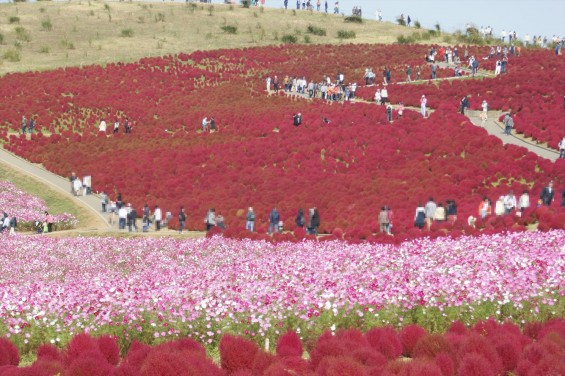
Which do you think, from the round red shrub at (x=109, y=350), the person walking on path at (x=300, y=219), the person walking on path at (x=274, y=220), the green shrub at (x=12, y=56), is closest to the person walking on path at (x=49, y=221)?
the person walking on path at (x=274, y=220)

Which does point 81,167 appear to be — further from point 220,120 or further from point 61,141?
point 220,120

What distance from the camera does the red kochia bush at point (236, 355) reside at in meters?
9.83

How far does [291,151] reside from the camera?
4281cm

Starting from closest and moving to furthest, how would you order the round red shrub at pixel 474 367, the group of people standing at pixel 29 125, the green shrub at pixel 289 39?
the round red shrub at pixel 474 367
the group of people standing at pixel 29 125
the green shrub at pixel 289 39

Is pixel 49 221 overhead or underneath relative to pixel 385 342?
underneath

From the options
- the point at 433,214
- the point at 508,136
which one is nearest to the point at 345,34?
the point at 508,136

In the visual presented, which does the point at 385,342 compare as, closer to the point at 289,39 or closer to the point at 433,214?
the point at 433,214

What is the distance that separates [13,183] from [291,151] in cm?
1515

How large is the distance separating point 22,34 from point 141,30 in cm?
1314

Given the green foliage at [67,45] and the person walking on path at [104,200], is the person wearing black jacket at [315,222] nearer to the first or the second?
the person walking on path at [104,200]

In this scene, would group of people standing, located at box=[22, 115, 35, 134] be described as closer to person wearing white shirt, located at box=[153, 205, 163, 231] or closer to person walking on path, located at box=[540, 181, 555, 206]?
person wearing white shirt, located at box=[153, 205, 163, 231]

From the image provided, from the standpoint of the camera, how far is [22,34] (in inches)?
3440

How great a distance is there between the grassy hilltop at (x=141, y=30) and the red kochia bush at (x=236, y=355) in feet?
220

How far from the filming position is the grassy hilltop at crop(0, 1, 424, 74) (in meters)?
80.9
